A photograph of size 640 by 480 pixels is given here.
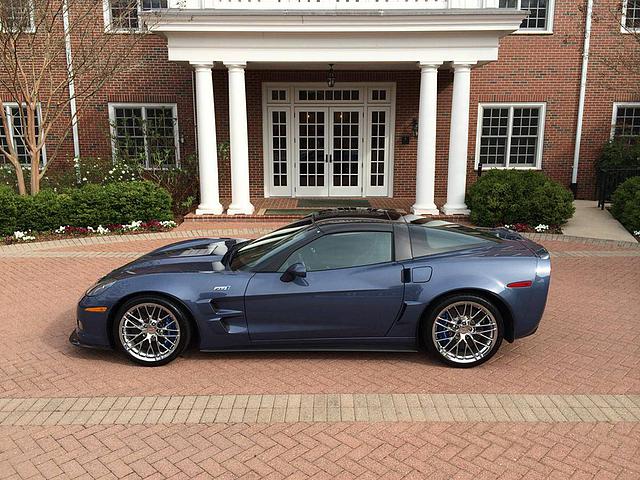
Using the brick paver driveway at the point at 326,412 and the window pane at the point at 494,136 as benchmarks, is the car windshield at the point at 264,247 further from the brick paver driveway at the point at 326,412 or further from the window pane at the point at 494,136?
the window pane at the point at 494,136

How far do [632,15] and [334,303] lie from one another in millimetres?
14508

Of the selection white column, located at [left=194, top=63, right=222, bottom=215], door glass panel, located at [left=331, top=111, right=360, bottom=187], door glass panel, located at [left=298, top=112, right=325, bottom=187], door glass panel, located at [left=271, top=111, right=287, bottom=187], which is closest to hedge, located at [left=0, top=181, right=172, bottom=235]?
white column, located at [left=194, top=63, right=222, bottom=215]

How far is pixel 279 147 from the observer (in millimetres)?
14922

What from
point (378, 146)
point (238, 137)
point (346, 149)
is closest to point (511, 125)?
point (378, 146)

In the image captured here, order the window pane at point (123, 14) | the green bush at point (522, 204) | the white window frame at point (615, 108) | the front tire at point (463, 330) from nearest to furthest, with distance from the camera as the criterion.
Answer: the front tire at point (463, 330), the green bush at point (522, 204), the window pane at point (123, 14), the white window frame at point (615, 108)

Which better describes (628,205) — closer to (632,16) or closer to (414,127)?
(414,127)

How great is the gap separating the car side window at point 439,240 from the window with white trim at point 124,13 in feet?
29.8

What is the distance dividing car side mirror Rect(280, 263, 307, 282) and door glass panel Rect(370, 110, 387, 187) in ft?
35.2

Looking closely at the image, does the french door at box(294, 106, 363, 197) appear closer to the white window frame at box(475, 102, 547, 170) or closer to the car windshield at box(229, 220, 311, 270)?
the white window frame at box(475, 102, 547, 170)

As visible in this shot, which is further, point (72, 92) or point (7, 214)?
point (72, 92)

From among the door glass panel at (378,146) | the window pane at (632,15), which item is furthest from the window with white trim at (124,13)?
the window pane at (632,15)

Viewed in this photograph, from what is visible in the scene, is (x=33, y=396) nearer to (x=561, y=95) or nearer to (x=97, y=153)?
(x=97, y=153)

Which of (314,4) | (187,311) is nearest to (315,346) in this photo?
(187,311)

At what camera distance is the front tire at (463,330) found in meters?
4.73
